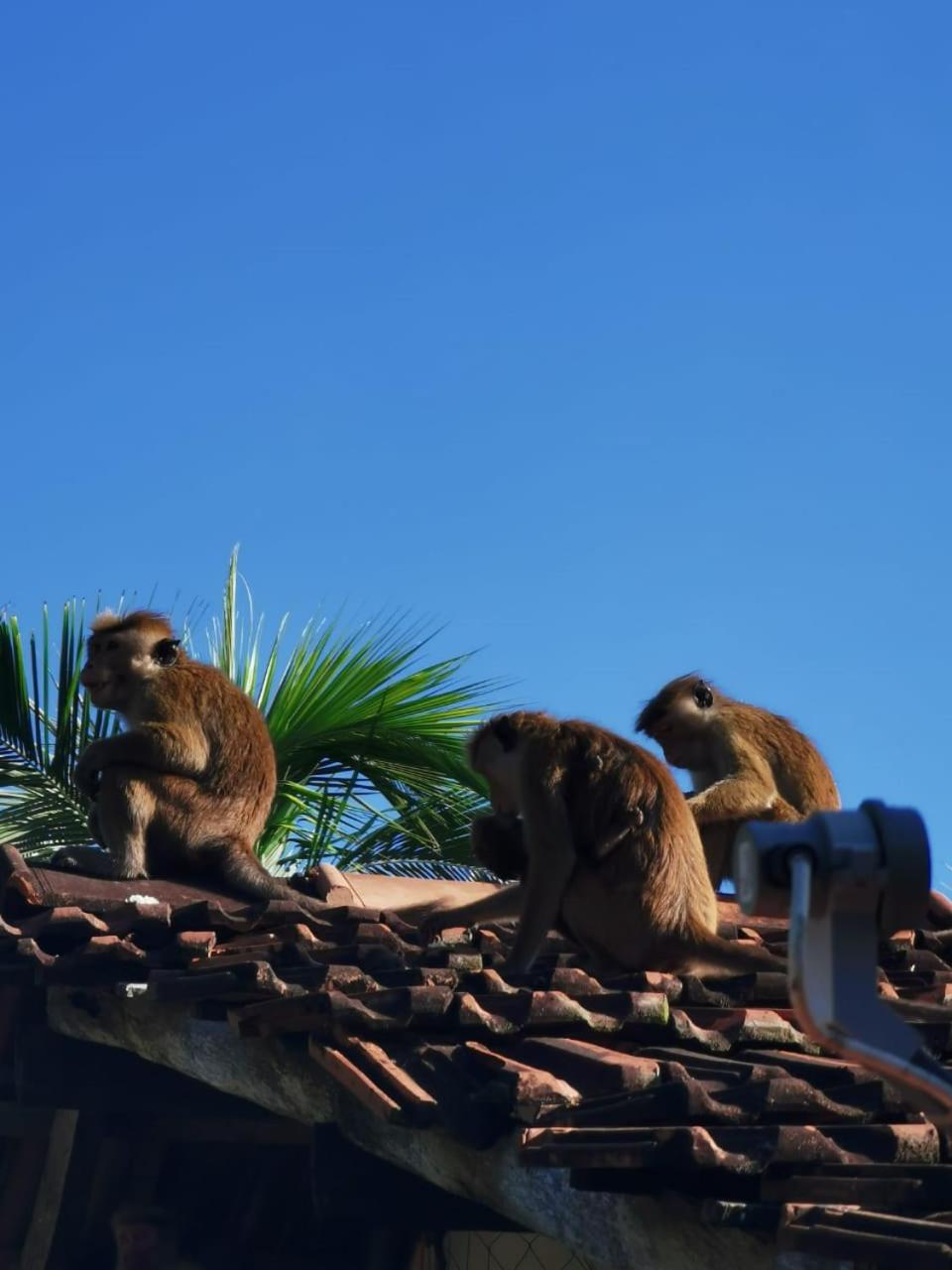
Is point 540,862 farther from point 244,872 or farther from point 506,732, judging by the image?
point 244,872

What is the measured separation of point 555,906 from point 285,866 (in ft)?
18.8

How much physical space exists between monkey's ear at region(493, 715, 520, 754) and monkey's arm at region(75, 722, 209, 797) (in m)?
2.35

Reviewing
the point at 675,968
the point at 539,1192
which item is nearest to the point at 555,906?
the point at 675,968

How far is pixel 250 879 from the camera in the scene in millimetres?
7961

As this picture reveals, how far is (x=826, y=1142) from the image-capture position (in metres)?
3.56

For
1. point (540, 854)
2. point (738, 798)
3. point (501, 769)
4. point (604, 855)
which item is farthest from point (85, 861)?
point (738, 798)

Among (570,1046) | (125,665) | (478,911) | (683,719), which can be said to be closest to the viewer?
(570,1046)

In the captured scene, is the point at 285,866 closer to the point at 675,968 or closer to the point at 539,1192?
the point at 675,968

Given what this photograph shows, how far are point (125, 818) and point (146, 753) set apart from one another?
398mm

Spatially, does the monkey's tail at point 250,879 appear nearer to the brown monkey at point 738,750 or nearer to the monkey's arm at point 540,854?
the monkey's arm at point 540,854

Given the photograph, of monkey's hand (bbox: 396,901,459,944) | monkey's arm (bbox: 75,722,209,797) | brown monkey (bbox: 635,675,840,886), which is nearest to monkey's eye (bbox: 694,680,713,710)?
brown monkey (bbox: 635,675,840,886)

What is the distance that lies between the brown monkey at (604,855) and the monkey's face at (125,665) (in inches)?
116

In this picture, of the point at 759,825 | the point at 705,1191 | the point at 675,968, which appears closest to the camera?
the point at 759,825

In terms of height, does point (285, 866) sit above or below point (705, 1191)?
above
